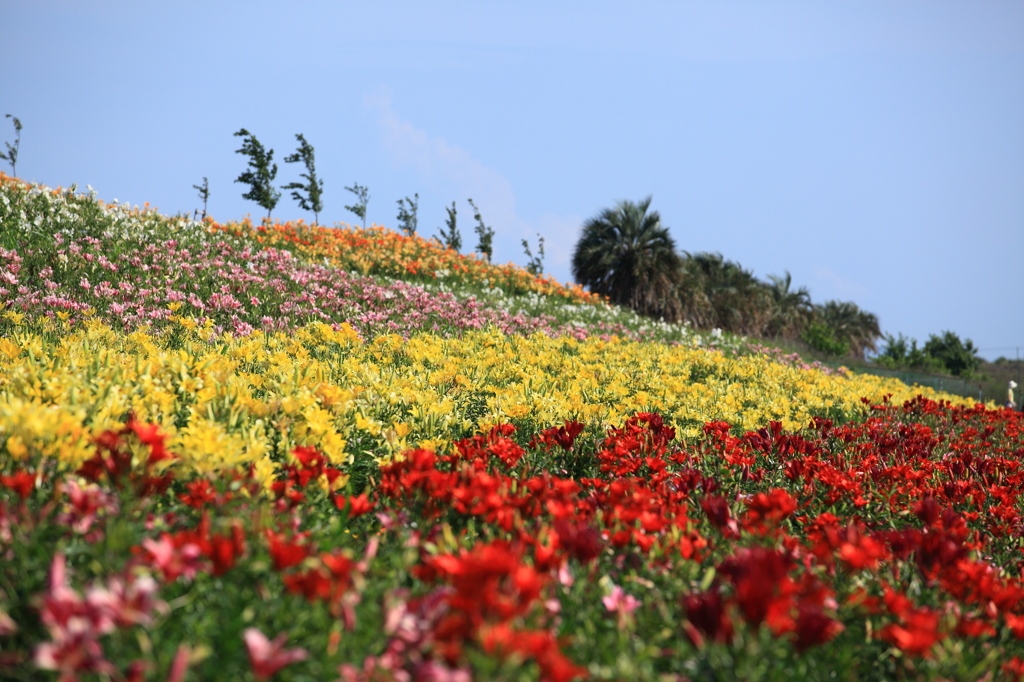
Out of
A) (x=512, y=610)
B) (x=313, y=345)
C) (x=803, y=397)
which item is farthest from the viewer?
(x=803, y=397)

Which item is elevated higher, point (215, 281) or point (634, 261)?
point (634, 261)

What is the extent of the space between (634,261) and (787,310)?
1917cm

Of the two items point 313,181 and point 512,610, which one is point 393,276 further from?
point 313,181

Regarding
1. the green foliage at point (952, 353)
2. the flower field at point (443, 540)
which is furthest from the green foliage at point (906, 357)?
the flower field at point (443, 540)

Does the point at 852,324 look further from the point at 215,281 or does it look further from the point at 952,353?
the point at 215,281

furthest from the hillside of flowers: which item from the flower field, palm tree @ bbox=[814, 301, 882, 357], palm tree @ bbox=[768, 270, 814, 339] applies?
palm tree @ bbox=[814, 301, 882, 357]

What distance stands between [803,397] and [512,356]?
12.5 feet

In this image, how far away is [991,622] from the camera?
1973 mm

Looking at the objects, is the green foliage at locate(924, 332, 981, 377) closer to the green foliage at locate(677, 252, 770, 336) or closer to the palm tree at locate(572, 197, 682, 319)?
the green foliage at locate(677, 252, 770, 336)

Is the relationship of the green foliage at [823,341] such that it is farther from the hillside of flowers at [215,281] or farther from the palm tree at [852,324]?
the hillside of flowers at [215,281]

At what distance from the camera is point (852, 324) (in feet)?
153

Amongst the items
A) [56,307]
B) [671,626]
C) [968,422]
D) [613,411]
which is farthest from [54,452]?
[968,422]

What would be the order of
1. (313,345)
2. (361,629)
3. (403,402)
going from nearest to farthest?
(361,629) → (403,402) → (313,345)

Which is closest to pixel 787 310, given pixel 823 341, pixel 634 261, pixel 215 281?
pixel 823 341
